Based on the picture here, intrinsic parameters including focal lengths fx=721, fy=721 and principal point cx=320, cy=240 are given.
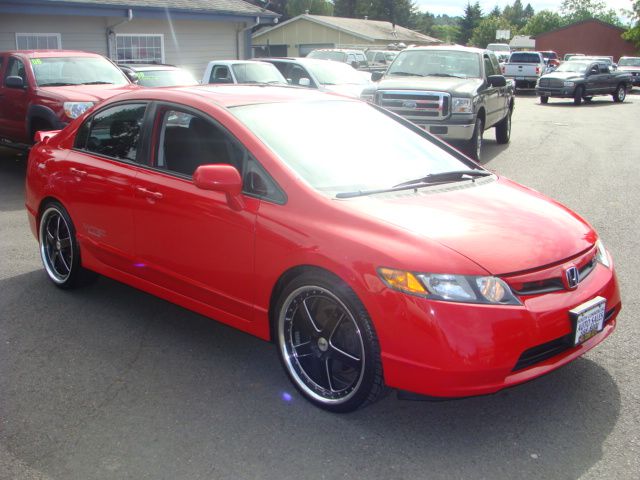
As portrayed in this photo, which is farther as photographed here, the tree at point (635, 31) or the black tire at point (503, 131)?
the tree at point (635, 31)

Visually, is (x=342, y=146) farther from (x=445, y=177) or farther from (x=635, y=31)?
(x=635, y=31)

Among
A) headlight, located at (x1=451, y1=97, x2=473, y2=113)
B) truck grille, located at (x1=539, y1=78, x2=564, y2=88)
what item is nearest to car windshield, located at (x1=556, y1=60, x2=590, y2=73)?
truck grille, located at (x1=539, y1=78, x2=564, y2=88)

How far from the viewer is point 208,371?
429 centimetres

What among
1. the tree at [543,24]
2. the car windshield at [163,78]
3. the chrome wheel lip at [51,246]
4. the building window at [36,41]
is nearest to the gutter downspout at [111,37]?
the building window at [36,41]

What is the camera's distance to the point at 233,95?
4.75 meters

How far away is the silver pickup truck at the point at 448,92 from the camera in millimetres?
12133

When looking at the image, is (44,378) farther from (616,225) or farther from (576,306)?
(616,225)

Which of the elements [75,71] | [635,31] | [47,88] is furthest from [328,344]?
[635,31]

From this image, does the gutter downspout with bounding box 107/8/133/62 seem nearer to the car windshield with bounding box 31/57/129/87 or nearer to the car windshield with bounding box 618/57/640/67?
the car windshield with bounding box 31/57/129/87

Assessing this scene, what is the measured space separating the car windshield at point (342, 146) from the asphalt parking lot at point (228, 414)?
1.24m

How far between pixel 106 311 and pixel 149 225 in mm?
986

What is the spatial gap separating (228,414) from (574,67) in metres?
28.5

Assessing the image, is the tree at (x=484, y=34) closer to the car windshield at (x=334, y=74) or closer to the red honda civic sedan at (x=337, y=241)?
the car windshield at (x=334, y=74)

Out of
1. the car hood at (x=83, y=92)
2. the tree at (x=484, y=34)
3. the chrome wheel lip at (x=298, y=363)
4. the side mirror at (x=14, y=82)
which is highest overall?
the tree at (x=484, y=34)
